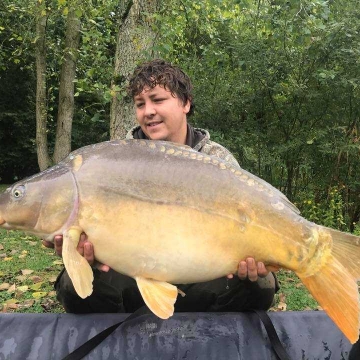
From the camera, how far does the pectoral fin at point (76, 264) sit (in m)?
1.39

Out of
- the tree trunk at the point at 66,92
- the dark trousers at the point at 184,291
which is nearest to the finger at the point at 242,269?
the dark trousers at the point at 184,291

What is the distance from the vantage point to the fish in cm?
141

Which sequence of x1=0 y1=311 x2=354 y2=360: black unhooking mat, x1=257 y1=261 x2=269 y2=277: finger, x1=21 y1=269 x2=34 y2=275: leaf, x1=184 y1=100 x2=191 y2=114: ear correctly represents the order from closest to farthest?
1. x1=257 y1=261 x2=269 y2=277: finger
2. x1=0 y1=311 x2=354 y2=360: black unhooking mat
3. x1=184 y1=100 x2=191 y2=114: ear
4. x1=21 y1=269 x2=34 y2=275: leaf

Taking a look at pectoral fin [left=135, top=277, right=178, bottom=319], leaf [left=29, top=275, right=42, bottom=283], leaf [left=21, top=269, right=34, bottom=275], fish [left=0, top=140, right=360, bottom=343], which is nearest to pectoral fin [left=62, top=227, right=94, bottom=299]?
fish [left=0, top=140, right=360, bottom=343]

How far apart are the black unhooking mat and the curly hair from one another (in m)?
0.91

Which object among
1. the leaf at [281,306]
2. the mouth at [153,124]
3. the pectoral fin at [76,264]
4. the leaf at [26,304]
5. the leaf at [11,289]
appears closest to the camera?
the pectoral fin at [76,264]

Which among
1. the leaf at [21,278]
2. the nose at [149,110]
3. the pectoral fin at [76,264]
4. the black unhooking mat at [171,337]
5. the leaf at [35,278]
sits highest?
the nose at [149,110]

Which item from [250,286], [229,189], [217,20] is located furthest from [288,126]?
[229,189]

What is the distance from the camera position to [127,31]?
127 inches

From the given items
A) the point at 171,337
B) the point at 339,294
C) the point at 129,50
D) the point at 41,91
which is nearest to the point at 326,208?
the point at 129,50

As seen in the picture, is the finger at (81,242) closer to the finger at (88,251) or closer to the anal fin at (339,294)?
the finger at (88,251)

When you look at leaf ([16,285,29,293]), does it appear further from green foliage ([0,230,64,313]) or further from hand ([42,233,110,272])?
hand ([42,233,110,272])

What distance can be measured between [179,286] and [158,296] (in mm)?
553

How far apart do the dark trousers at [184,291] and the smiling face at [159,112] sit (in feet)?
1.99
